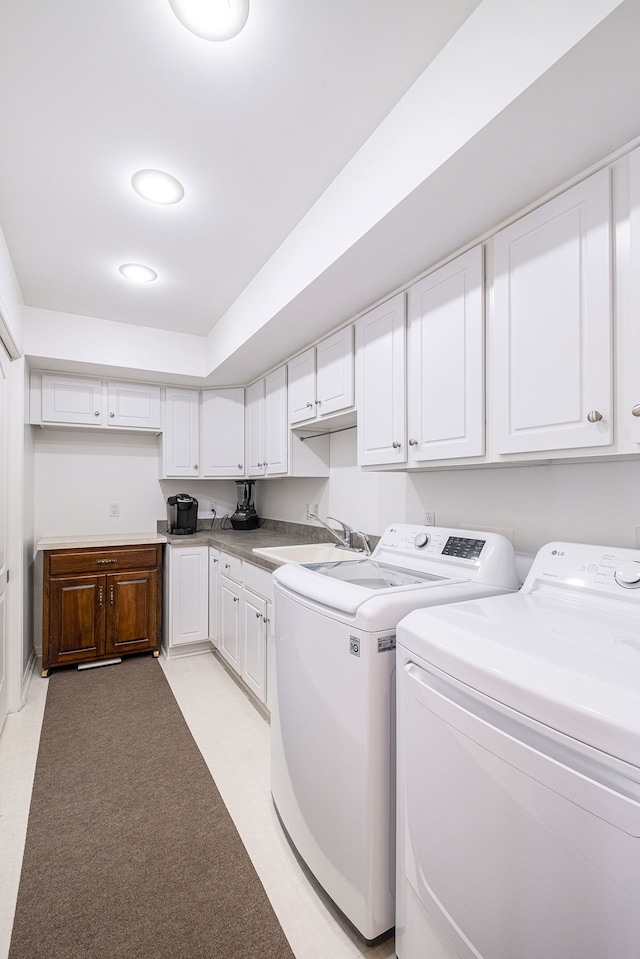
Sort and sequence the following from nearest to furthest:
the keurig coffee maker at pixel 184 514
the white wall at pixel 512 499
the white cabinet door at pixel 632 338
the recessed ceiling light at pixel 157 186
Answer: the white cabinet door at pixel 632 338 → the white wall at pixel 512 499 → the recessed ceiling light at pixel 157 186 → the keurig coffee maker at pixel 184 514

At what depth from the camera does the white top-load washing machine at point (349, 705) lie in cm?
125

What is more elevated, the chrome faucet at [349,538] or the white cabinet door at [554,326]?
the white cabinet door at [554,326]

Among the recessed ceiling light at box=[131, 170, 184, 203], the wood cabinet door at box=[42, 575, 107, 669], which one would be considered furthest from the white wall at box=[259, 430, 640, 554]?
the wood cabinet door at box=[42, 575, 107, 669]

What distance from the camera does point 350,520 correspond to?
2834mm

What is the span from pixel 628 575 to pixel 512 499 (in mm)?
612

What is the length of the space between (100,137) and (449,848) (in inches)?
91.0

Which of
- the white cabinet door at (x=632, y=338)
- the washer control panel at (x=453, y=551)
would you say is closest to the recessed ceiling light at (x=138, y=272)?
the washer control panel at (x=453, y=551)

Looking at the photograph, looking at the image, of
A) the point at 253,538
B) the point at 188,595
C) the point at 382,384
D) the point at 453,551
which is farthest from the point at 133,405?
the point at 453,551

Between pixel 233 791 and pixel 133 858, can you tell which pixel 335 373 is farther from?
pixel 133 858

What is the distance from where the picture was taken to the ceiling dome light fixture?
→ 3.69 ft

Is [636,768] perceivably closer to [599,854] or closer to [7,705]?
[599,854]

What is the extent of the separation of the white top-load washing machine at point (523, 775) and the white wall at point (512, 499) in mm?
254

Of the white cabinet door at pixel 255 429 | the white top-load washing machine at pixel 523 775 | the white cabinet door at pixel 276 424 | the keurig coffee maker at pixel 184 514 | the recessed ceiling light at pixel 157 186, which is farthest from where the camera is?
the keurig coffee maker at pixel 184 514

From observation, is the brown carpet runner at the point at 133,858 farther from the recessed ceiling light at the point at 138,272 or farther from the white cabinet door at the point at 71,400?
the recessed ceiling light at the point at 138,272
